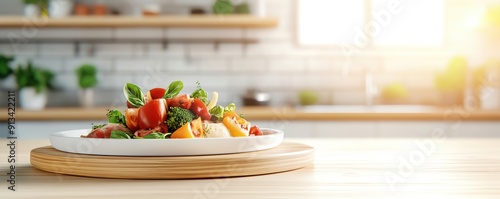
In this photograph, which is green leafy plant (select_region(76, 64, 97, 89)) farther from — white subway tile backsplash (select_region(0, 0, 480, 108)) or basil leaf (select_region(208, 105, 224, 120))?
basil leaf (select_region(208, 105, 224, 120))

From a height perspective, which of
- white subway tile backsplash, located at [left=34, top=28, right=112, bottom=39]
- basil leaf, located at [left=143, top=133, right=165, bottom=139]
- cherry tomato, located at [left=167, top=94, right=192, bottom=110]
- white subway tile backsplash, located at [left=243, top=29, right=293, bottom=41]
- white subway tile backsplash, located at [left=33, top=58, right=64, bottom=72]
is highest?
white subway tile backsplash, located at [left=34, top=28, right=112, bottom=39]

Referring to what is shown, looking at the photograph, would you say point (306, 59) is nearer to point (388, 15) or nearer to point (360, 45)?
point (360, 45)

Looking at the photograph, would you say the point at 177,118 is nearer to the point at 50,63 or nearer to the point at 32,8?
the point at 32,8

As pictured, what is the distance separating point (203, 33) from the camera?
3729 millimetres

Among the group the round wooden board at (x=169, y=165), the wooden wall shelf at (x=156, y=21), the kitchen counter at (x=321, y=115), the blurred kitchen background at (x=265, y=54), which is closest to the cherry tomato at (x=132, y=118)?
the round wooden board at (x=169, y=165)

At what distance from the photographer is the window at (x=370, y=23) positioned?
3762mm

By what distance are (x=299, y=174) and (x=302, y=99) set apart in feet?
8.52

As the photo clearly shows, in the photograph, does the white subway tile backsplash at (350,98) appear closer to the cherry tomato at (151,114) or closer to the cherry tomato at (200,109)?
the cherry tomato at (200,109)

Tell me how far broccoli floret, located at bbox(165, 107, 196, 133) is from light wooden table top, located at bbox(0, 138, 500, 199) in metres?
0.18

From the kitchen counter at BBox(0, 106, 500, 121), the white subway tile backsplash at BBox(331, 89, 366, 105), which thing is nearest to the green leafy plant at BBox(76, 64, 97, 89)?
the kitchen counter at BBox(0, 106, 500, 121)

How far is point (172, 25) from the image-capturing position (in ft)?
11.6

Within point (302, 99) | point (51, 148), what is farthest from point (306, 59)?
point (51, 148)

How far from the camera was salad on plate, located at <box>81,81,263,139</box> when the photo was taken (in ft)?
3.71

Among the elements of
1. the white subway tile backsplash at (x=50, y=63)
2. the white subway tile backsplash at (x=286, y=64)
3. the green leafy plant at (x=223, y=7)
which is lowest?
the white subway tile backsplash at (x=286, y=64)
